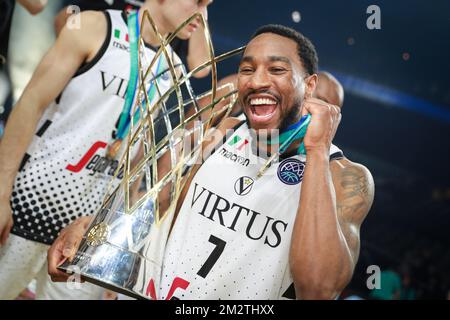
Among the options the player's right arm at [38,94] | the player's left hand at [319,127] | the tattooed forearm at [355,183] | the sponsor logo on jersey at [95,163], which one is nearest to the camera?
the player's left hand at [319,127]

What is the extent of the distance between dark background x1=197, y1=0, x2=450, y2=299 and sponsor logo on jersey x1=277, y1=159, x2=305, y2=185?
32 cm

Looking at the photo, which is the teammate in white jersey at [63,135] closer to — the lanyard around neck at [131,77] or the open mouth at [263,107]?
the lanyard around neck at [131,77]

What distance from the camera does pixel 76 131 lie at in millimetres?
1687

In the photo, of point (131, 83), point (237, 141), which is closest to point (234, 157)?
point (237, 141)

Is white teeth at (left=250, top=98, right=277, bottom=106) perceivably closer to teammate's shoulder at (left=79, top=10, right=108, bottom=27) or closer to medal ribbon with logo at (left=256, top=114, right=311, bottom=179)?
medal ribbon with logo at (left=256, top=114, right=311, bottom=179)

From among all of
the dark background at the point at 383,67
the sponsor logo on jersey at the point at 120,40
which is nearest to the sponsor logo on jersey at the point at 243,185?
the dark background at the point at 383,67

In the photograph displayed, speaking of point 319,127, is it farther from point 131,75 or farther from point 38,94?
point 38,94

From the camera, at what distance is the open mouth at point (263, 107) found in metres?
1.25

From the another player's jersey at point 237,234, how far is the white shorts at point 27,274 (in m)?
0.48

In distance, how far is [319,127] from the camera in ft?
3.68

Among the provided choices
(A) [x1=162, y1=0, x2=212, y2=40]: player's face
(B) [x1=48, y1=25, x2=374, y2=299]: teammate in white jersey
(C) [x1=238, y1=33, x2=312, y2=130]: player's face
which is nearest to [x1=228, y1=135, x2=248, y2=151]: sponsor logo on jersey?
(B) [x1=48, y1=25, x2=374, y2=299]: teammate in white jersey

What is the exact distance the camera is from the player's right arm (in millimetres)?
1577

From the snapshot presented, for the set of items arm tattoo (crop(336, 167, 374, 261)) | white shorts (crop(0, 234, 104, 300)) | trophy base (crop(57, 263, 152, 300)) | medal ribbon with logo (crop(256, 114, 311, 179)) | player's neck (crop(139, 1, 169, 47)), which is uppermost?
player's neck (crop(139, 1, 169, 47))
